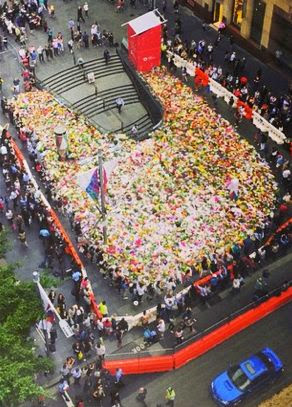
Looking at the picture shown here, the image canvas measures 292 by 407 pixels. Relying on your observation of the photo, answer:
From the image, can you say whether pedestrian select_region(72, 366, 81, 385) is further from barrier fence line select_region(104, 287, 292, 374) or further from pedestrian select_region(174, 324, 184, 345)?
pedestrian select_region(174, 324, 184, 345)

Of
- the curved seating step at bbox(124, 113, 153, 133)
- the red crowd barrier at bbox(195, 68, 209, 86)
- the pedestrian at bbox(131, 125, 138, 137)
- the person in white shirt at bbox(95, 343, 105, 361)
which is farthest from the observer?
the red crowd barrier at bbox(195, 68, 209, 86)

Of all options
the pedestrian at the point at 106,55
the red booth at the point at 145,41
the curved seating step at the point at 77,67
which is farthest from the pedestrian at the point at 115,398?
the pedestrian at the point at 106,55

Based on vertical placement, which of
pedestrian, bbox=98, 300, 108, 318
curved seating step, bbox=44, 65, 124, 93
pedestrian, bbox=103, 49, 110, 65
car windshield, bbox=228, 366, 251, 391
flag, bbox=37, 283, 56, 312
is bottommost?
car windshield, bbox=228, 366, 251, 391

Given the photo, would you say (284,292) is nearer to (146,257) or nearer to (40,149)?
(146,257)

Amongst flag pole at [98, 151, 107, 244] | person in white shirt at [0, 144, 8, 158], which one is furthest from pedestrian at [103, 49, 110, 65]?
flag pole at [98, 151, 107, 244]

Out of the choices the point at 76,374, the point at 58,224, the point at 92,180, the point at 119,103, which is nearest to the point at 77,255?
the point at 58,224

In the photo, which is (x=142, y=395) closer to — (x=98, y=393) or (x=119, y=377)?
(x=119, y=377)

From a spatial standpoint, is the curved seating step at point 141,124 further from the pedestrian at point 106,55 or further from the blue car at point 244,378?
the blue car at point 244,378
